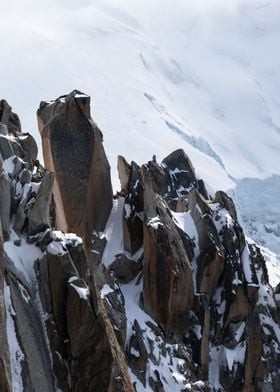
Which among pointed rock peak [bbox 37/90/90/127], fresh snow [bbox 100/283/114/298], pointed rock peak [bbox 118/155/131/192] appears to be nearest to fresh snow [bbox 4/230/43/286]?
fresh snow [bbox 100/283/114/298]

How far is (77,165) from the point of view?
2026 inches

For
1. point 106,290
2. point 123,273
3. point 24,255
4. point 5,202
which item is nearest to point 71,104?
point 123,273

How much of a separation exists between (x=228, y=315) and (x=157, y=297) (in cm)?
726

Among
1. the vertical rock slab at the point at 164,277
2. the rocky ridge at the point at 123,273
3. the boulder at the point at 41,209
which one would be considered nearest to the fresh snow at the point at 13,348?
the rocky ridge at the point at 123,273

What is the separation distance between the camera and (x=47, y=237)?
110ft

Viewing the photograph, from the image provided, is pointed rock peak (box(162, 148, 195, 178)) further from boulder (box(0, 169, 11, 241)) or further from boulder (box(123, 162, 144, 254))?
boulder (box(0, 169, 11, 241))

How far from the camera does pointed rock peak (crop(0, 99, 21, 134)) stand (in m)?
49.7

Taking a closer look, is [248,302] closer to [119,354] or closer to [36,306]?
[119,354]

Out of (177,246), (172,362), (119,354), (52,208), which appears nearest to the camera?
(119,354)

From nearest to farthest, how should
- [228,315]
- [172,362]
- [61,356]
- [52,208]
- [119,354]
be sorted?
1. [61,356]
2. [119,354]
3. [52,208]
4. [172,362]
5. [228,315]

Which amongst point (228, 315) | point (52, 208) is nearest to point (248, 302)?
point (228, 315)

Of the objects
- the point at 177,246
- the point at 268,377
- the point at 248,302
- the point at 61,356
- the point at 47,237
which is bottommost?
the point at 268,377

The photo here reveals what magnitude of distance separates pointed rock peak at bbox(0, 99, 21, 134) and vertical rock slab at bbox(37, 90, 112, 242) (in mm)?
1738

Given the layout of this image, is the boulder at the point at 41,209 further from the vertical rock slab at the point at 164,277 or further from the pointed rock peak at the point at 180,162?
the pointed rock peak at the point at 180,162
